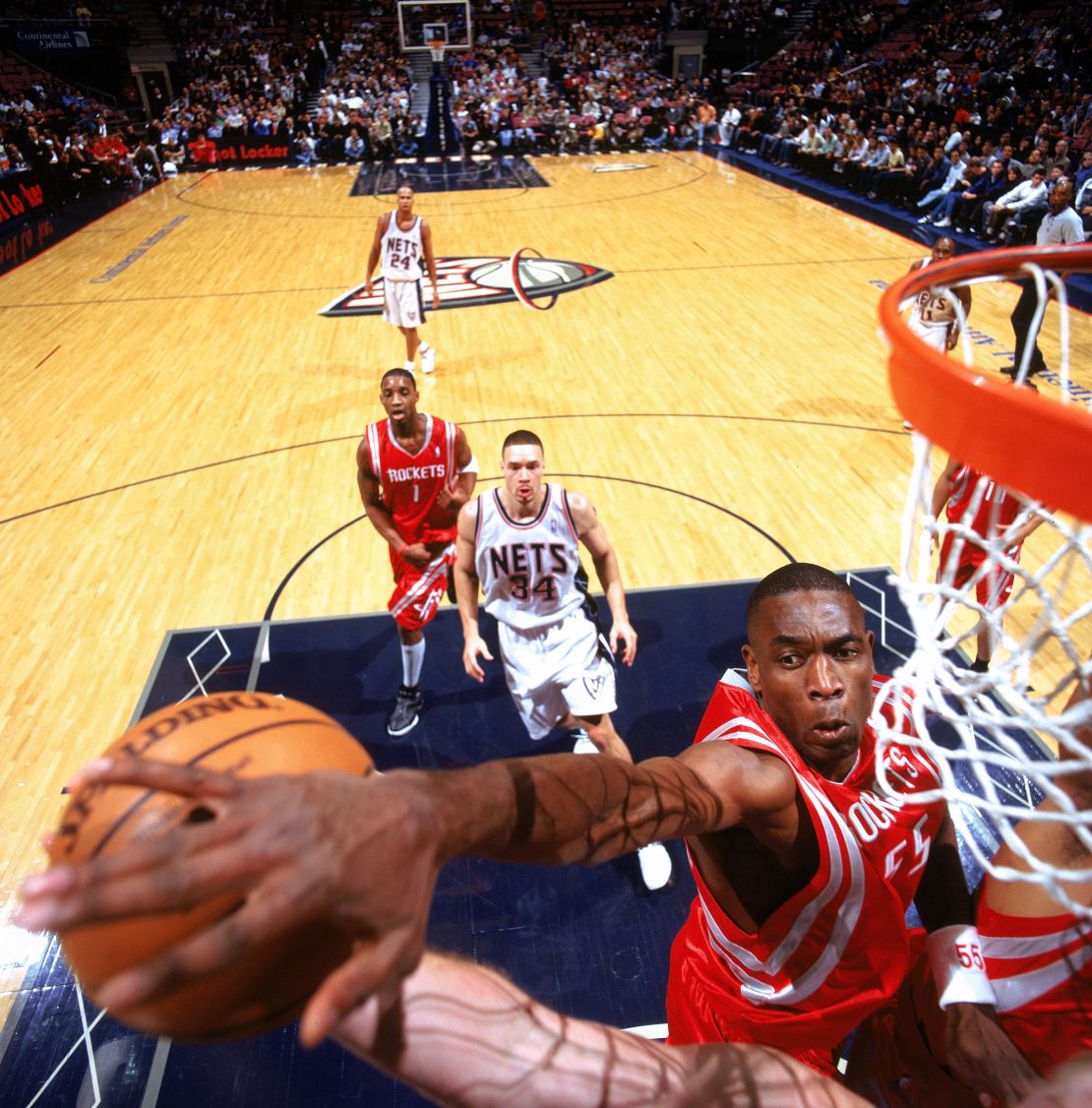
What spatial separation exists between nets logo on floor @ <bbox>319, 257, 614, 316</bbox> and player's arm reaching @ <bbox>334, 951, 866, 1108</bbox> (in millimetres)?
9091

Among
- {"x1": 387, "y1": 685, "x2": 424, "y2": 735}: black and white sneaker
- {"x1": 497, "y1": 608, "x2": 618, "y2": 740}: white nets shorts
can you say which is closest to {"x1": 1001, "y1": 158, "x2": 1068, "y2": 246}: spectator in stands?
{"x1": 497, "y1": 608, "x2": 618, "y2": 740}: white nets shorts

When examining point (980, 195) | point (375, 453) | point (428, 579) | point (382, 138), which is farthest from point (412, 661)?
point (382, 138)

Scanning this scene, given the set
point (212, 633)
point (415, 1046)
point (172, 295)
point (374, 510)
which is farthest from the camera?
point (172, 295)

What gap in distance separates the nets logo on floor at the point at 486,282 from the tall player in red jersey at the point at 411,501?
19.9 feet

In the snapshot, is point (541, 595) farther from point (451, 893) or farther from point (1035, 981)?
point (1035, 981)

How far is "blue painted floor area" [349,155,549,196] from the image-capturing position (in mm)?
16141

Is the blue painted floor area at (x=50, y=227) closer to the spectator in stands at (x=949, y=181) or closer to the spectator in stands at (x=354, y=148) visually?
the spectator in stands at (x=354, y=148)

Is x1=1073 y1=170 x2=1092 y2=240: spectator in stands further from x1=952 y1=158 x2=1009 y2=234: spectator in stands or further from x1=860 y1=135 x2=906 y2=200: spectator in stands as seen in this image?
x1=860 y1=135 x2=906 y2=200: spectator in stands

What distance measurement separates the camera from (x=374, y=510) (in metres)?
3.78

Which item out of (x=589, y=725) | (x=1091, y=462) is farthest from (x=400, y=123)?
(x=1091, y=462)

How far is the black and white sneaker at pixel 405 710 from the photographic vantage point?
3646mm

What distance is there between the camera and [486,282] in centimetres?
1033

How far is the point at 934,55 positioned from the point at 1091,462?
854 inches

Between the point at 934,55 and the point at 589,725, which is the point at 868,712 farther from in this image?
the point at 934,55
